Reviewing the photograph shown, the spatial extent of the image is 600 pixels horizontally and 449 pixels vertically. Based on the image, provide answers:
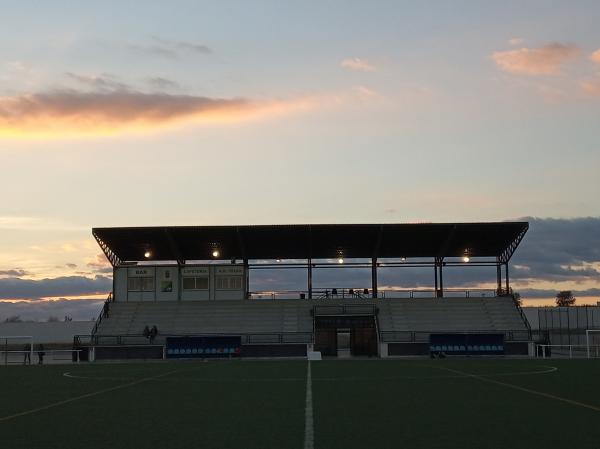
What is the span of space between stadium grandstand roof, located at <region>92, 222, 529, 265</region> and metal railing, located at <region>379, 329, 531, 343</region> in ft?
27.3

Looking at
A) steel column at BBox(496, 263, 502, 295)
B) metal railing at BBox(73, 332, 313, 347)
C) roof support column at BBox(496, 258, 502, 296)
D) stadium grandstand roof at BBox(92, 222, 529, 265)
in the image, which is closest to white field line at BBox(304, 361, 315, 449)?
metal railing at BBox(73, 332, 313, 347)

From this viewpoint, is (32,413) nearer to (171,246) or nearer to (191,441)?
(191,441)

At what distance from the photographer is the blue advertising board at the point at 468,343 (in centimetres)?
5616

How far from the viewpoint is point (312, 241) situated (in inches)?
2515

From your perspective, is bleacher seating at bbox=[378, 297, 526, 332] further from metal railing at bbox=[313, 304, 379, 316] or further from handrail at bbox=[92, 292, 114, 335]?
handrail at bbox=[92, 292, 114, 335]

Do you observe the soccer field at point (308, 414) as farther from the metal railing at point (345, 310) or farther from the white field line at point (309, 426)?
the metal railing at point (345, 310)

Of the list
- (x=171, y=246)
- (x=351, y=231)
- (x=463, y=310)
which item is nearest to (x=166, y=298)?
(x=171, y=246)

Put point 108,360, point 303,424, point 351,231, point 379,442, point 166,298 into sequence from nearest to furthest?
point 379,442 → point 303,424 → point 108,360 → point 351,231 → point 166,298

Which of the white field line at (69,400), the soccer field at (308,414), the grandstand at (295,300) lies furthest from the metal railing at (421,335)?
the white field line at (69,400)

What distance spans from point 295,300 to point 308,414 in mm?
50623

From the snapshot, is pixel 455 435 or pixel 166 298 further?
pixel 166 298

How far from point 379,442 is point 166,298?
186 ft

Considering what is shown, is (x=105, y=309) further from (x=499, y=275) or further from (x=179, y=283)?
(x=499, y=275)

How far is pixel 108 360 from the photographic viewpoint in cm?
5706
